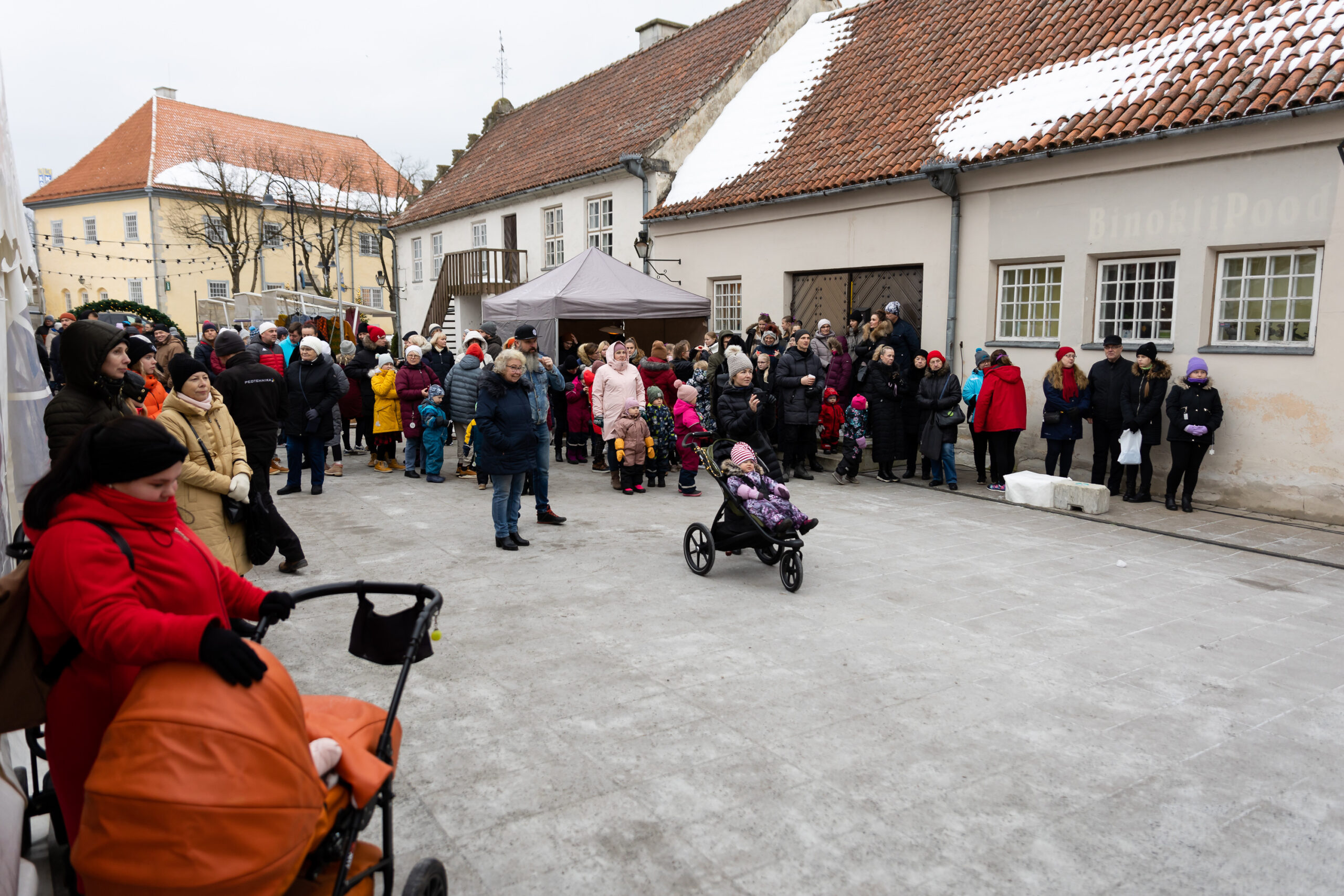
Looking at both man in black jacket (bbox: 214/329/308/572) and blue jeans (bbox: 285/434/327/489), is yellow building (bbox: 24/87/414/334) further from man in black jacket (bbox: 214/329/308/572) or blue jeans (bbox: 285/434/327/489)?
man in black jacket (bbox: 214/329/308/572)

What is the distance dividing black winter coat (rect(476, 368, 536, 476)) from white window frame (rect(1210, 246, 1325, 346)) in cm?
784

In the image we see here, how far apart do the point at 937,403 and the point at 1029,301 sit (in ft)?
7.53

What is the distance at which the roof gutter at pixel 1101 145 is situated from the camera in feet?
29.3

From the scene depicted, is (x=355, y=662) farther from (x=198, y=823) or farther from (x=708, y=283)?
(x=708, y=283)

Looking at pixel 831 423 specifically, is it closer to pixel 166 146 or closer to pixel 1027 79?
pixel 1027 79

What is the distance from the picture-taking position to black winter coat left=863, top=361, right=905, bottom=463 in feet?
38.5

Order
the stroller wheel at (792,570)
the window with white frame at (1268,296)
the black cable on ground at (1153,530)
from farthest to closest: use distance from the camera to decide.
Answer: the window with white frame at (1268,296) < the black cable on ground at (1153,530) < the stroller wheel at (792,570)

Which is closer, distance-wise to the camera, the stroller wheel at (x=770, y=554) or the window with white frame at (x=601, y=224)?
the stroller wheel at (x=770, y=554)

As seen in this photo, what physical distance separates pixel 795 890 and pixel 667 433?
8.75m

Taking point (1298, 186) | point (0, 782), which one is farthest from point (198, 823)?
point (1298, 186)

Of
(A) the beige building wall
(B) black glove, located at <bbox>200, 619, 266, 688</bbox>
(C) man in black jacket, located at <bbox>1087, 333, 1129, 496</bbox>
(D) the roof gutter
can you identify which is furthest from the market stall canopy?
(B) black glove, located at <bbox>200, 619, 266, 688</bbox>

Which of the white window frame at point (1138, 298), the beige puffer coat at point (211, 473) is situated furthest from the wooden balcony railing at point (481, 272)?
the beige puffer coat at point (211, 473)

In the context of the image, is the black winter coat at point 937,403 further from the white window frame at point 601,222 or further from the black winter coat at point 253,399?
the white window frame at point 601,222

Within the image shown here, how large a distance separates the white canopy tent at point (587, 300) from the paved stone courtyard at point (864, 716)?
6705mm
